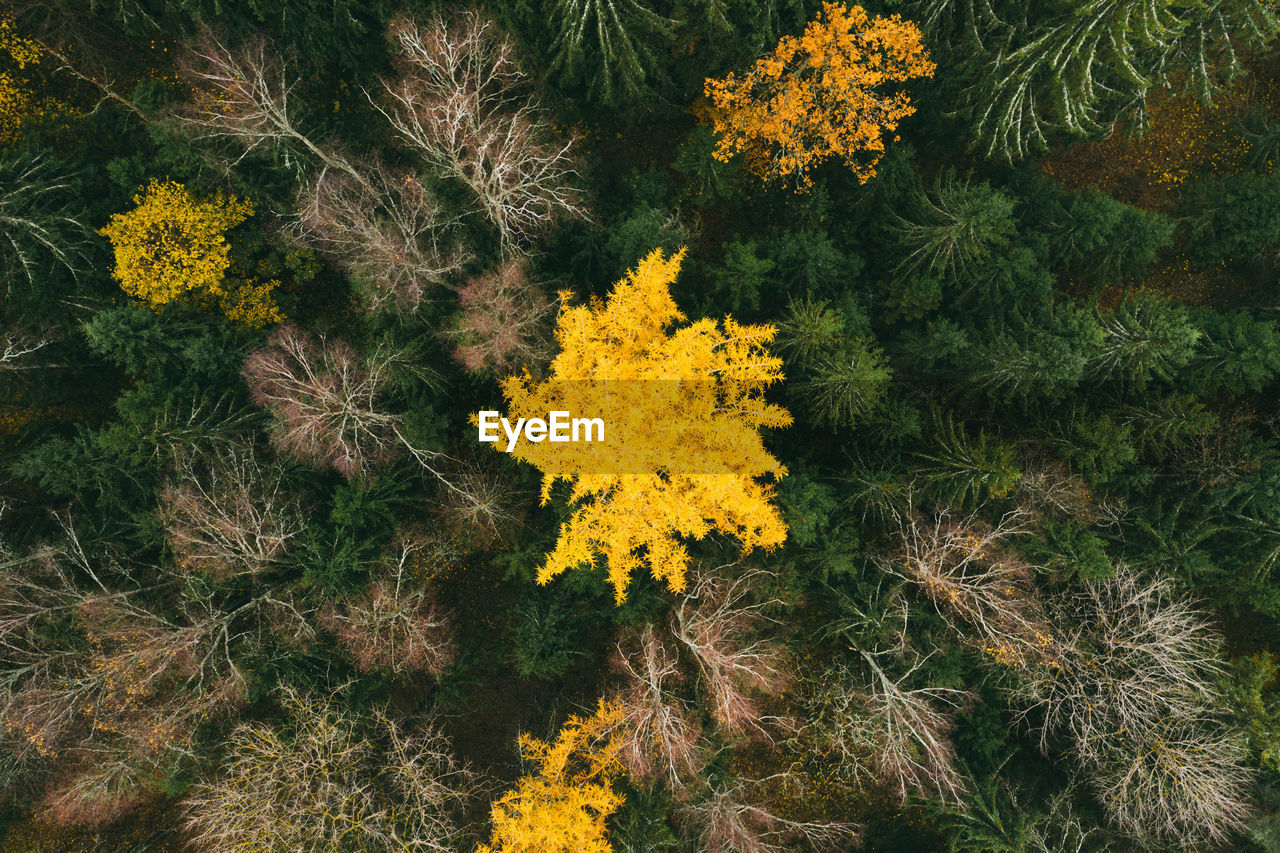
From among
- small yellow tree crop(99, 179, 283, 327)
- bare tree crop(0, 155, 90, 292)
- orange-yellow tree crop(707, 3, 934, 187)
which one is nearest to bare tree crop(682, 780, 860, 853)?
orange-yellow tree crop(707, 3, 934, 187)

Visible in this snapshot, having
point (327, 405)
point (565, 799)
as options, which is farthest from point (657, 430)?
point (565, 799)

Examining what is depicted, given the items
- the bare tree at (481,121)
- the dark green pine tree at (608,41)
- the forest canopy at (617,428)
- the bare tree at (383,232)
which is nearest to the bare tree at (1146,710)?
the forest canopy at (617,428)

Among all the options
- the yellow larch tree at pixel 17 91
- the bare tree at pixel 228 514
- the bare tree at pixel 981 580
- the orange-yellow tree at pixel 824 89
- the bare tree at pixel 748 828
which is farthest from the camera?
the yellow larch tree at pixel 17 91

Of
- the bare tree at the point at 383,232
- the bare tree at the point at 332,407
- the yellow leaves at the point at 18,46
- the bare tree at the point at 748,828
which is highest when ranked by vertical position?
the yellow leaves at the point at 18,46

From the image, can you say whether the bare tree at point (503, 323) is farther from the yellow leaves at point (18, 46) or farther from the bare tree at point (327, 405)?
the yellow leaves at point (18, 46)

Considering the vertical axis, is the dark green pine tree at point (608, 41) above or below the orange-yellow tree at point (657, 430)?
above

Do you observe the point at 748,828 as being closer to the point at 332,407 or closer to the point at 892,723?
the point at 892,723

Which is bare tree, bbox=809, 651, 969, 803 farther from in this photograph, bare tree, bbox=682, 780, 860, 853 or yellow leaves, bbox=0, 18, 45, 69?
yellow leaves, bbox=0, 18, 45, 69
